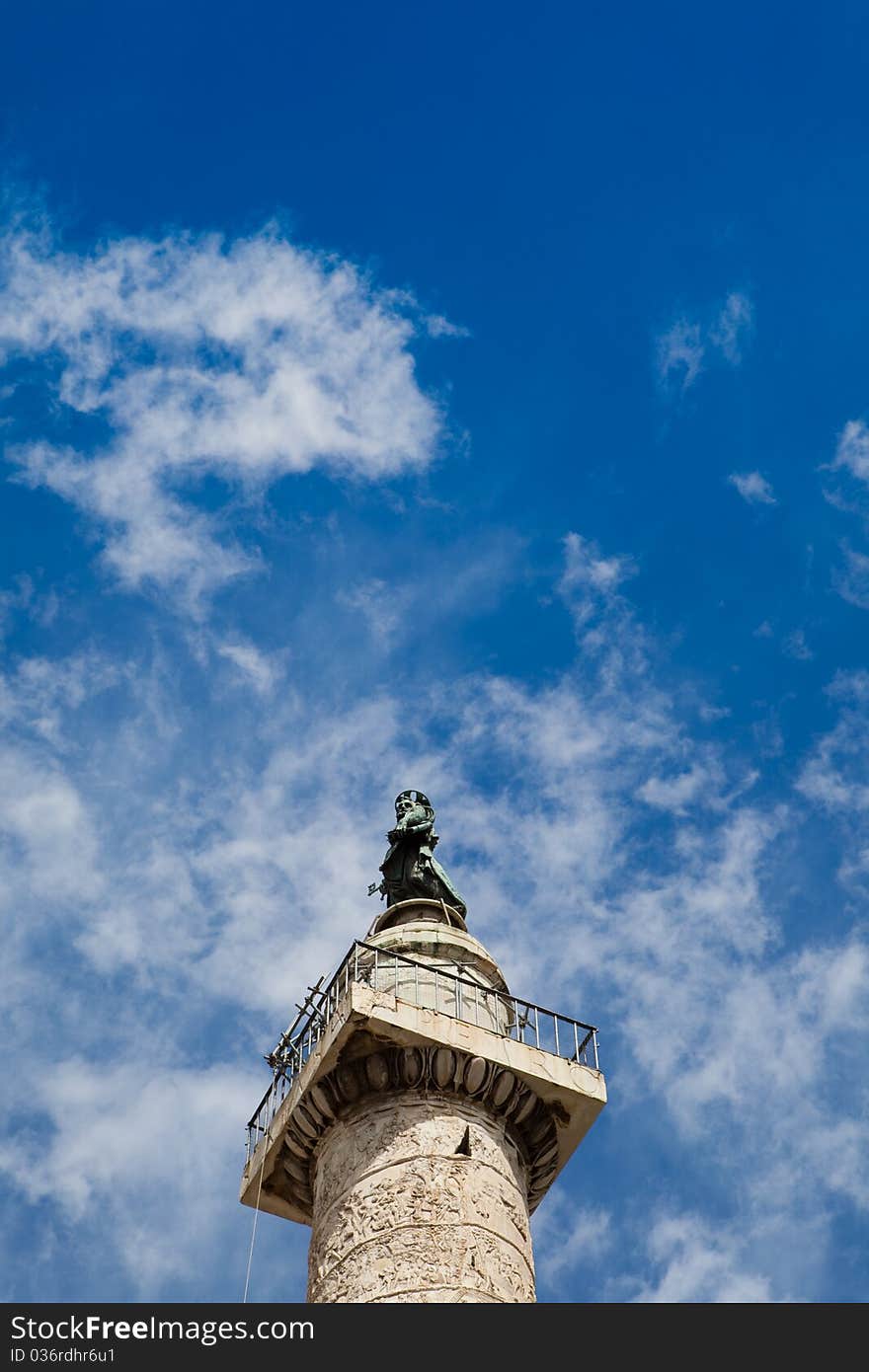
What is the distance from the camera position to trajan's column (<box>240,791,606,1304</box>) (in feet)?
50.2

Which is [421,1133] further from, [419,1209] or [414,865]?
[414,865]

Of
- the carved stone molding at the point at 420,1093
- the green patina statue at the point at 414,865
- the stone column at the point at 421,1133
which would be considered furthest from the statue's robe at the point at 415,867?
the carved stone molding at the point at 420,1093

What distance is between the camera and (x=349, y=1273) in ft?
50.1

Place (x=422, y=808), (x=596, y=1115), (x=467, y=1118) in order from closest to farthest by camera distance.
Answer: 1. (x=467, y=1118)
2. (x=596, y=1115)
3. (x=422, y=808)

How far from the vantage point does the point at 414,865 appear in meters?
22.1

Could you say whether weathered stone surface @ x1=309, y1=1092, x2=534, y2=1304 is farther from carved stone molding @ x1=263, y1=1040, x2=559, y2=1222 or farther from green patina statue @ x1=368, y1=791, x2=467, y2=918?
green patina statue @ x1=368, y1=791, x2=467, y2=918

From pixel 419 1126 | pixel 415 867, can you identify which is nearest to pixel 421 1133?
pixel 419 1126

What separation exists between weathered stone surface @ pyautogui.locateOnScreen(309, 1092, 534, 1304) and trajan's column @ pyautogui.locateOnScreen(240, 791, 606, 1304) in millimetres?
17

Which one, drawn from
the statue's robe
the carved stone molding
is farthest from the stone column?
the statue's robe
